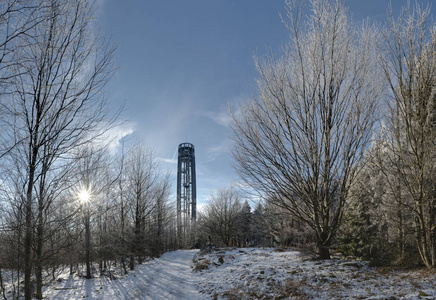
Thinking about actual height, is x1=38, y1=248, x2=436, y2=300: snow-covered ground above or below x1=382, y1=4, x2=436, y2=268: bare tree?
below

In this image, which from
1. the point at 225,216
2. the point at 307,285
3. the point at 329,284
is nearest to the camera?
the point at 329,284

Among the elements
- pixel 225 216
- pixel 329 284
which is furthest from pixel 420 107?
pixel 225 216

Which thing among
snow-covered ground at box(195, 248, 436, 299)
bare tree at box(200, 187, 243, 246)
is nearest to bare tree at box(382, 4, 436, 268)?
snow-covered ground at box(195, 248, 436, 299)

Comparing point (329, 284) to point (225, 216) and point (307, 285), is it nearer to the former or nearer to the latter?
point (307, 285)

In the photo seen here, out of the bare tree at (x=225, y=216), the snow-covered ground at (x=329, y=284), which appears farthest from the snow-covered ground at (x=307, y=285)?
the bare tree at (x=225, y=216)

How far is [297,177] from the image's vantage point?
21.1 ft

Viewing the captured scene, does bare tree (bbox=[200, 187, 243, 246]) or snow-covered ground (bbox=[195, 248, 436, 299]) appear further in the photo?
bare tree (bbox=[200, 187, 243, 246])

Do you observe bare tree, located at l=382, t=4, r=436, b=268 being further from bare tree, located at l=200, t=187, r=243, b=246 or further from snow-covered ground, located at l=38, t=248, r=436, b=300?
bare tree, located at l=200, t=187, r=243, b=246

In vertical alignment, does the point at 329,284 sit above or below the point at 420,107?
below

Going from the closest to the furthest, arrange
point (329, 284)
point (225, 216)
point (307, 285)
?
point (329, 284)
point (307, 285)
point (225, 216)

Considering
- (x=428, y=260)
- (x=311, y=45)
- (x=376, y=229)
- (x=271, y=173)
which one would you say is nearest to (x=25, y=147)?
(x=271, y=173)

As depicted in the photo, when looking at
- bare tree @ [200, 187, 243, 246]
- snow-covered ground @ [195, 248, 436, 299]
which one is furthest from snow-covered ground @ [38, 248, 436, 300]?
bare tree @ [200, 187, 243, 246]

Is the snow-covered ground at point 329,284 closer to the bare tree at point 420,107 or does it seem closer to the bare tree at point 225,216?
the bare tree at point 420,107

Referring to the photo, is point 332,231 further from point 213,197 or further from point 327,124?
point 213,197
